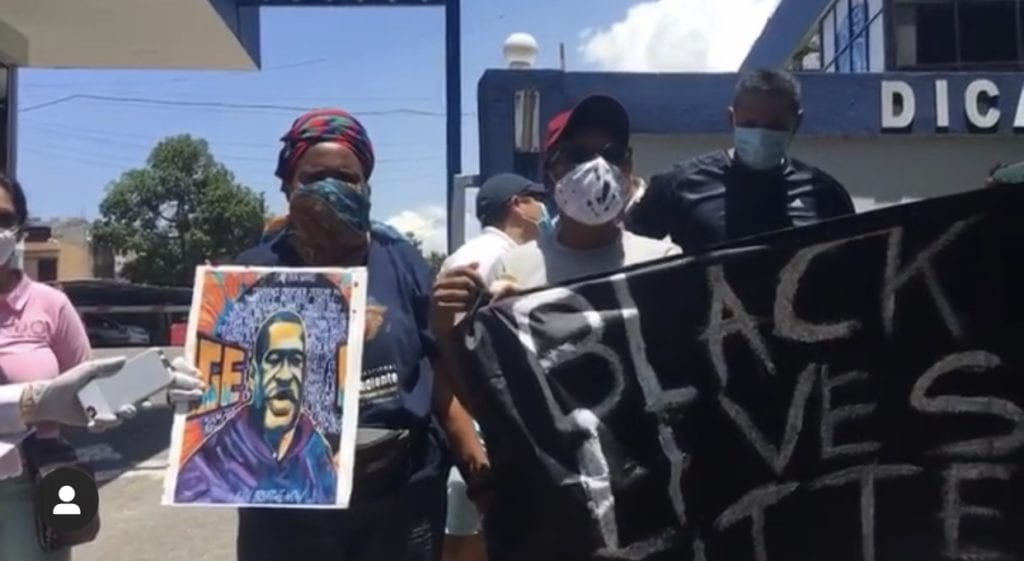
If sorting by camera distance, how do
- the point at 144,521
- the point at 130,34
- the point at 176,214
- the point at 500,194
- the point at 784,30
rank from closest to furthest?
the point at 500,194 < the point at 144,521 < the point at 130,34 < the point at 784,30 < the point at 176,214

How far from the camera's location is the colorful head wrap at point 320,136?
281cm

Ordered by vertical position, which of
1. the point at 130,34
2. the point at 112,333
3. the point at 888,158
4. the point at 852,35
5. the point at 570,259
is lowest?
the point at 112,333

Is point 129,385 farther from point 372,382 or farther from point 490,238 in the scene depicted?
point 490,238

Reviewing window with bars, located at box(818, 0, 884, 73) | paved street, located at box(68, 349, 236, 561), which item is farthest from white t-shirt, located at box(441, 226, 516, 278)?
window with bars, located at box(818, 0, 884, 73)

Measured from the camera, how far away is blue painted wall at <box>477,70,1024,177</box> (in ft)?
31.1

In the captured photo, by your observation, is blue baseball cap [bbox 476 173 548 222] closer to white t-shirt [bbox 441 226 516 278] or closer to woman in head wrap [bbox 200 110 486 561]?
white t-shirt [bbox 441 226 516 278]

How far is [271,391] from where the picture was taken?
2.57 m

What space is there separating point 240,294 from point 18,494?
1.06 m

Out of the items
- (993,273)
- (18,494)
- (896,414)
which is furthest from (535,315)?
(18,494)

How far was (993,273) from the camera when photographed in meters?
2.72

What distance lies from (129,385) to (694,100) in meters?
7.82

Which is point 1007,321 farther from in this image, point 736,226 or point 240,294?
point 240,294

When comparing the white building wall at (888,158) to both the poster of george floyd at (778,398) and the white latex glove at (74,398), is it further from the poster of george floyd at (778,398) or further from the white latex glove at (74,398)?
the white latex glove at (74,398)

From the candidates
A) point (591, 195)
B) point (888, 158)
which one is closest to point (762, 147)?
point (591, 195)
